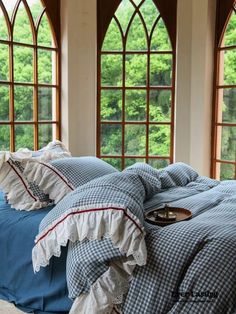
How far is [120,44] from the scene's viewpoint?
396 cm

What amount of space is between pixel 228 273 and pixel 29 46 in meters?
2.86

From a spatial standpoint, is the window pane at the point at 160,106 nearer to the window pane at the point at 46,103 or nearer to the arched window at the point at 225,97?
the arched window at the point at 225,97

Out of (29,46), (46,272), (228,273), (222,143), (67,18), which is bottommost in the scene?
(46,272)

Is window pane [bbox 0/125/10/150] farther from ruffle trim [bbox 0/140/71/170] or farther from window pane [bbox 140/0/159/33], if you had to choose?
window pane [bbox 140/0/159/33]

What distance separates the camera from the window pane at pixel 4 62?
340 cm

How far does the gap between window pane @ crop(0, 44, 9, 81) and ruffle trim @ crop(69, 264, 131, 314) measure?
236cm

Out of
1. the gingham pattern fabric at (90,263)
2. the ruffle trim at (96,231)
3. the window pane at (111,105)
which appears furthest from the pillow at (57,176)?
the window pane at (111,105)

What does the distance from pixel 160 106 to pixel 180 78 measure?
347 mm

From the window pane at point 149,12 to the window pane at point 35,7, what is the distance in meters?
1.00

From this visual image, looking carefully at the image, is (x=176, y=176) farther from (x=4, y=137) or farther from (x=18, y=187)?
(x=4, y=137)

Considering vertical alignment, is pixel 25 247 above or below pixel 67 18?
below

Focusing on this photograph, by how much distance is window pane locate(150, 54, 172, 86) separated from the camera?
3.96 m

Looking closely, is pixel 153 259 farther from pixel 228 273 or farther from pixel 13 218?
pixel 13 218

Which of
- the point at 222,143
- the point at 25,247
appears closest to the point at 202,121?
the point at 222,143
